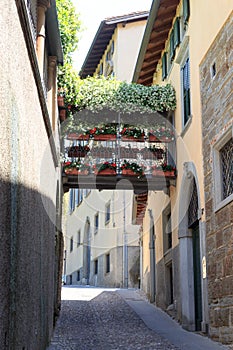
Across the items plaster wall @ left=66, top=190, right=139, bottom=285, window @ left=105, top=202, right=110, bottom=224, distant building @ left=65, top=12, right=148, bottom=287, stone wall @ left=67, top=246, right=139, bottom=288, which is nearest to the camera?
stone wall @ left=67, top=246, right=139, bottom=288

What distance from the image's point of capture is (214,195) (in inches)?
402

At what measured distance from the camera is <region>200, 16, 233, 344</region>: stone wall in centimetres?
923

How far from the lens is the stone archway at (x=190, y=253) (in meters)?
12.4

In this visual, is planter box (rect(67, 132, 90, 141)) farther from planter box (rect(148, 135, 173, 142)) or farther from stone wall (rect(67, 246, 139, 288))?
stone wall (rect(67, 246, 139, 288))

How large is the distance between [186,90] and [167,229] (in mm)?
4028

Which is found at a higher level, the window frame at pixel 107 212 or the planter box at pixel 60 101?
the planter box at pixel 60 101

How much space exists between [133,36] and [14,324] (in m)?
23.7

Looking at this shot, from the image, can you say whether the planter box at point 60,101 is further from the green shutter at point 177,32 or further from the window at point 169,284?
the window at point 169,284

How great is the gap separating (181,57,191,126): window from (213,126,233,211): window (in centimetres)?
327

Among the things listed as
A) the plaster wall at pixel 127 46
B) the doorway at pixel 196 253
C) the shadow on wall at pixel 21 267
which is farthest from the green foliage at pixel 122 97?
the plaster wall at pixel 127 46

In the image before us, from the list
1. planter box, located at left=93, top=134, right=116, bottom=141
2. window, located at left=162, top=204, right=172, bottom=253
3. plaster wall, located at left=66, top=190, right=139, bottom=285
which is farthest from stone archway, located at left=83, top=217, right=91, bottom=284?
planter box, located at left=93, top=134, right=116, bottom=141

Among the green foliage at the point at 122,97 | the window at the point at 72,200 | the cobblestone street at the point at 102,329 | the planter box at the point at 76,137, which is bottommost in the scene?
the cobblestone street at the point at 102,329

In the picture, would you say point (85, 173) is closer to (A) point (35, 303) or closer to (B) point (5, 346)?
(A) point (35, 303)

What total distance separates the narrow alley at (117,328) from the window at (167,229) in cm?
182
